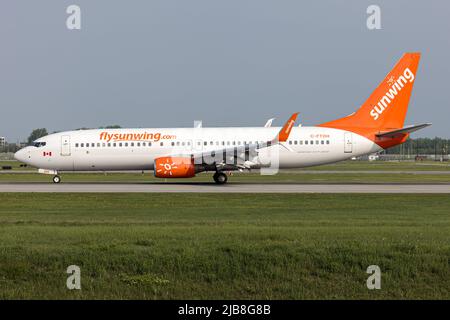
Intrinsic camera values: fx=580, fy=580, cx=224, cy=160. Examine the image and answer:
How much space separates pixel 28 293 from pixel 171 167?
28105 millimetres

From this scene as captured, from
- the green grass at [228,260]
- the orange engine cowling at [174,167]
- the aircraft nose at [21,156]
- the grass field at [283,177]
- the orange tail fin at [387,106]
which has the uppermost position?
the orange tail fin at [387,106]

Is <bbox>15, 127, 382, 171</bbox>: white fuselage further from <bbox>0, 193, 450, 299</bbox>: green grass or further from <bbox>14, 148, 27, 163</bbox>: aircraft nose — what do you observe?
<bbox>0, 193, 450, 299</bbox>: green grass

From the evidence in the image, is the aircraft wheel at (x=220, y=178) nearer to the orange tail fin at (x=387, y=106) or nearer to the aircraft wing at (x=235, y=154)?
the aircraft wing at (x=235, y=154)

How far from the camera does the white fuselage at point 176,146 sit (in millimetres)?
41812

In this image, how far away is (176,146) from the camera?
4225 centimetres

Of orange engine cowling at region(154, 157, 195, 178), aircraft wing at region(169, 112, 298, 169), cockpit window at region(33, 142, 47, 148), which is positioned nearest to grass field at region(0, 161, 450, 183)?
cockpit window at region(33, 142, 47, 148)

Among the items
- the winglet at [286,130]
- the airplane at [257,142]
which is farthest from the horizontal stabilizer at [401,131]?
the winglet at [286,130]

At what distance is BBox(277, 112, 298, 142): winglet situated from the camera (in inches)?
1507

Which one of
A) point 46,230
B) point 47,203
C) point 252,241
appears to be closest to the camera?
point 252,241

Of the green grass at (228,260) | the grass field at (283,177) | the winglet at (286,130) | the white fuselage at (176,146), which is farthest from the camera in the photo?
the grass field at (283,177)

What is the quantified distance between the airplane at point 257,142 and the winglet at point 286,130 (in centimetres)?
98
